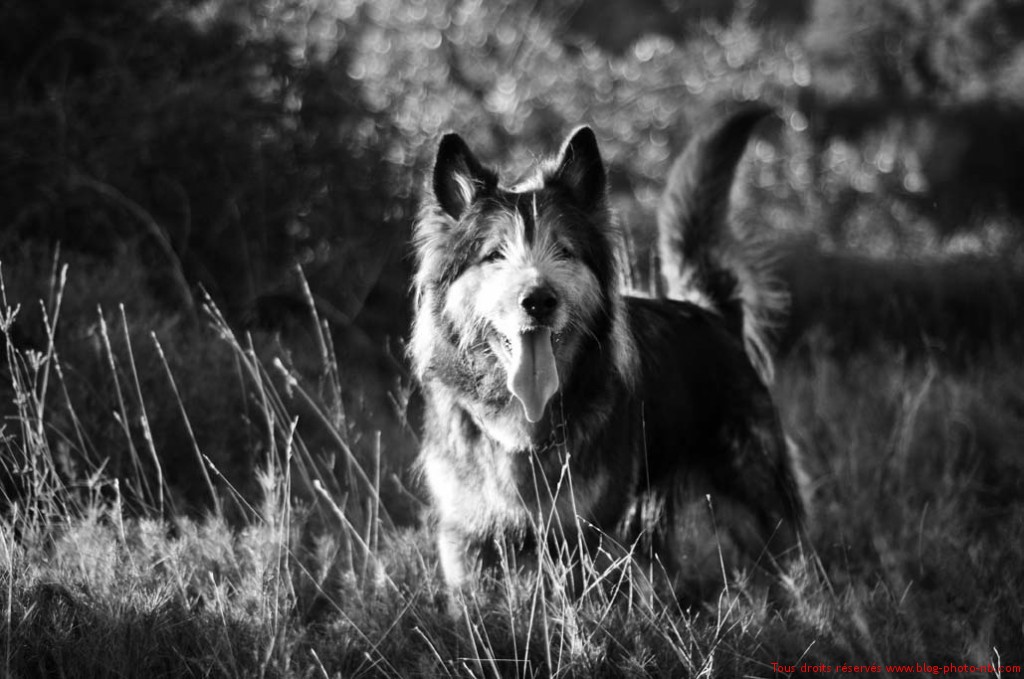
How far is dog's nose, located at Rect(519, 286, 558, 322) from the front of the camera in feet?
10.9

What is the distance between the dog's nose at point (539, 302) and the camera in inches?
131

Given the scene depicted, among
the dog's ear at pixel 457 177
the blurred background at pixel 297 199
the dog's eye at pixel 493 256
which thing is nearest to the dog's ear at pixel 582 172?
the dog's ear at pixel 457 177

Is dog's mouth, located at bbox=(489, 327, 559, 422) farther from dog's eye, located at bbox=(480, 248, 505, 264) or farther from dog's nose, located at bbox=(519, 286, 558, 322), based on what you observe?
dog's eye, located at bbox=(480, 248, 505, 264)

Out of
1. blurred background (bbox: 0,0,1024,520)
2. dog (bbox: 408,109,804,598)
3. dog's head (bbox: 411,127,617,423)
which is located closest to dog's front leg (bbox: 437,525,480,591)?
dog (bbox: 408,109,804,598)

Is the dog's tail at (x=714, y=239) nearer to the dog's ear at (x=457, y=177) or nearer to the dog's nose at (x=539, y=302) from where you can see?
the dog's ear at (x=457, y=177)

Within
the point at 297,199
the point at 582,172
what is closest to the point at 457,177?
the point at 582,172

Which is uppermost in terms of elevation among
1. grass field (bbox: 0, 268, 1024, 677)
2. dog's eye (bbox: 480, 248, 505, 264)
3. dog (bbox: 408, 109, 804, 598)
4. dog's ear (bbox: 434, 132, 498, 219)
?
dog's ear (bbox: 434, 132, 498, 219)

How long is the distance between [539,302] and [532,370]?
294 millimetres

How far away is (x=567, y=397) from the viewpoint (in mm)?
3740

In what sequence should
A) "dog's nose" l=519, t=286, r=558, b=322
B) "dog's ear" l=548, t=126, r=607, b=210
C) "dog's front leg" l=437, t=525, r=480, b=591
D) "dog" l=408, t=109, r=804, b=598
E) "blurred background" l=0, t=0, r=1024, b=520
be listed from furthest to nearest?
"blurred background" l=0, t=0, r=1024, b=520 → "dog's ear" l=548, t=126, r=607, b=210 → "dog's front leg" l=437, t=525, r=480, b=591 → "dog" l=408, t=109, r=804, b=598 → "dog's nose" l=519, t=286, r=558, b=322

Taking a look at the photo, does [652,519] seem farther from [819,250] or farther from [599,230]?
[819,250]

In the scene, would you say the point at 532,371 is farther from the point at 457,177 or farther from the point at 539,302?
the point at 457,177

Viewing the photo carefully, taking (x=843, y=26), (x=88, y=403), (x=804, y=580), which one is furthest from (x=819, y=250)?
(x=88, y=403)

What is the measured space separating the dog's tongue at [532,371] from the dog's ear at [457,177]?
0.75 meters
